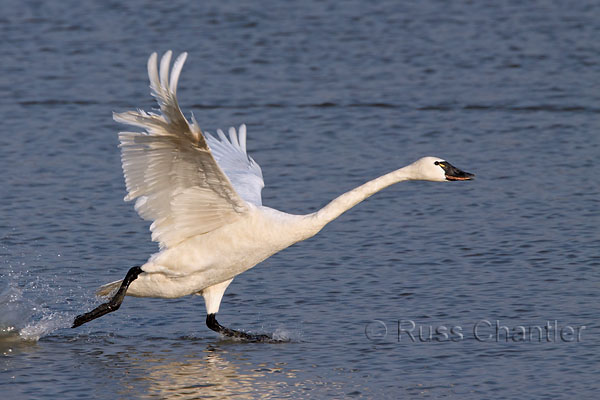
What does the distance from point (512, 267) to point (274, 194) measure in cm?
299

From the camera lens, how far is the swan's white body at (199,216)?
7848 mm

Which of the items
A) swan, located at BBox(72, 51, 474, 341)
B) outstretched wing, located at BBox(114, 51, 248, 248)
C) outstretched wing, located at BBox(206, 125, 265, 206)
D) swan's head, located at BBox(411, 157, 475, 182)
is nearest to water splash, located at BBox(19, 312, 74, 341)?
swan, located at BBox(72, 51, 474, 341)

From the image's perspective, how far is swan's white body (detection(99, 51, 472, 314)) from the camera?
785 cm

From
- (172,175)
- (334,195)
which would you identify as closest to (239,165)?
(334,195)

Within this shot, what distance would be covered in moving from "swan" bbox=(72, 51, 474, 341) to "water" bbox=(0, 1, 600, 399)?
0.45 m

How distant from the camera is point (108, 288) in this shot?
348 inches

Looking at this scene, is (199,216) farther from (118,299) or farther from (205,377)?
(205,377)

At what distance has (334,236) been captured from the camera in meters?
11.1

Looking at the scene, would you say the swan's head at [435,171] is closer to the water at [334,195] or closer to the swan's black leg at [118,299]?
the water at [334,195]

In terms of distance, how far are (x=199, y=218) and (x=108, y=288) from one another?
1.05 meters

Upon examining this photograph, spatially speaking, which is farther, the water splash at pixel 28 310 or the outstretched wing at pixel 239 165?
the outstretched wing at pixel 239 165

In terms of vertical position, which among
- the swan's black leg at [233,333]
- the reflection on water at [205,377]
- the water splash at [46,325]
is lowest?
the reflection on water at [205,377]

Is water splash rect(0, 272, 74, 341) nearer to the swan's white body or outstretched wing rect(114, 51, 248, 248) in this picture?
the swan's white body

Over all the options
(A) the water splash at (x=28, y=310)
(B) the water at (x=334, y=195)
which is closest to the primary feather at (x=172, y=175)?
(B) the water at (x=334, y=195)
